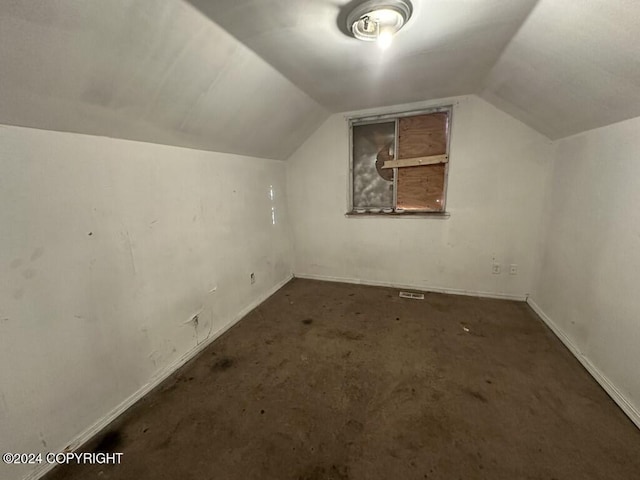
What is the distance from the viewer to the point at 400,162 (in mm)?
3178

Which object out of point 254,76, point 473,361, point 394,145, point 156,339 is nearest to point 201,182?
point 254,76

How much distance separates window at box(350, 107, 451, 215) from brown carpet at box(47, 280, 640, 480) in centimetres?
149

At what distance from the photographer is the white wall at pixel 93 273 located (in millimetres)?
1226

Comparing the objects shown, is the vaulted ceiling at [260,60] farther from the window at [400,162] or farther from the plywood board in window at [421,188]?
the plywood board in window at [421,188]

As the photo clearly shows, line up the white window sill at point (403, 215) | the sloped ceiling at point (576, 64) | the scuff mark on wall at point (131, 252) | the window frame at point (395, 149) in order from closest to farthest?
the sloped ceiling at point (576, 64), the scuff mark on wall at point (131, 252), the window frame at point (395, 149), the white window sill at point (403, 215)

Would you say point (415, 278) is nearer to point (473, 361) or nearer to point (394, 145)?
point (473, 361)

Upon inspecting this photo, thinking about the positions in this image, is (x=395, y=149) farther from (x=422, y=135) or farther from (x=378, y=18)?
(x=378, y=18)

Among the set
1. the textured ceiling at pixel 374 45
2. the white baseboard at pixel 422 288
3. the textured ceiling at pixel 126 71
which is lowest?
the white baseboard at pixel 422 288

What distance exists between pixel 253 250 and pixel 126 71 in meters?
1.97

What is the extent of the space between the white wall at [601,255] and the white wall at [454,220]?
0.35 metres

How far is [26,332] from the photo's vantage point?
4.12 ft

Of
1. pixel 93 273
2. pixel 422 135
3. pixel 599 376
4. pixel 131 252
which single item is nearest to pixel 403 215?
pixel 422 135
